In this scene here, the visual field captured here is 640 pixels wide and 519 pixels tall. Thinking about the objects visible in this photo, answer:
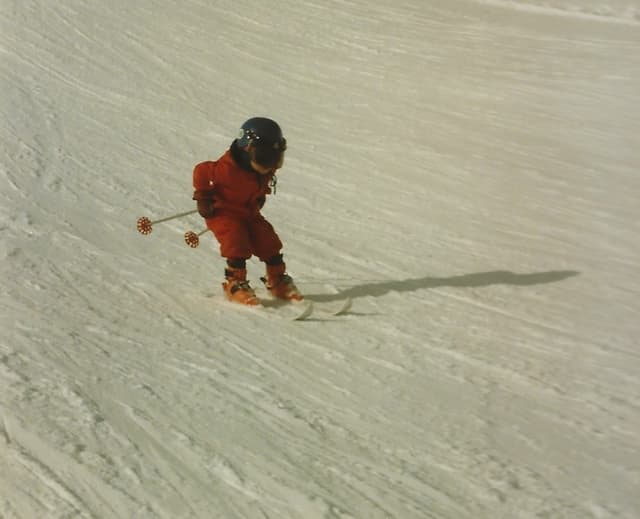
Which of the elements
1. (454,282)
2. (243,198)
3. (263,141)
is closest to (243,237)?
(243,198)

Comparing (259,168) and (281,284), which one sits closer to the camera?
(259,168)

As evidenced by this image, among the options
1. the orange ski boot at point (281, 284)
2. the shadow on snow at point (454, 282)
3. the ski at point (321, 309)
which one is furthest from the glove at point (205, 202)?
the shadow on snow at point (454, 282)

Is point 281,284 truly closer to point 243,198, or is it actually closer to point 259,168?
point 243,198

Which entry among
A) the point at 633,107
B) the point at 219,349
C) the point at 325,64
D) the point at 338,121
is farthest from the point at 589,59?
the point at 219,349

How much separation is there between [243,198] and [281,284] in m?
0.52

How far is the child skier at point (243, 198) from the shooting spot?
14.5 feet

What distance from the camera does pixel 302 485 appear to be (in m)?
2.81

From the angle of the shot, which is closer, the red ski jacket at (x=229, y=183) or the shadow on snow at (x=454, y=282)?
the red ski jacket at (x=229, y=183)

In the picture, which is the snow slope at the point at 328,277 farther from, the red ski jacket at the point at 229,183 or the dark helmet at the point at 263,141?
the dark helmet at the point at 263,141

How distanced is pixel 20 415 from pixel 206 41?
8.75 meters

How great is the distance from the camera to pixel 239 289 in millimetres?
4648

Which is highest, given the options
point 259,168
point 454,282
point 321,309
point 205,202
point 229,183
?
point 259,168

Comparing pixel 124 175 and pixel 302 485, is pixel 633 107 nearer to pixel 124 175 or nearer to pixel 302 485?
pixel 124 175

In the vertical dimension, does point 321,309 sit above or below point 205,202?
below
